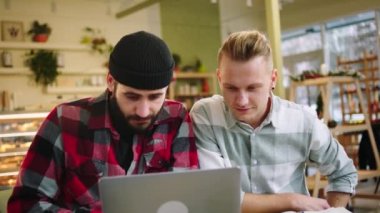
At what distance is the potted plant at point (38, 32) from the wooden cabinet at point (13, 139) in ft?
→ 8.56

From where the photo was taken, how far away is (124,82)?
1.40 m

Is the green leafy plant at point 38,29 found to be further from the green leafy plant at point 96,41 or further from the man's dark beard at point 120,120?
the man's dark beard at point 120,120

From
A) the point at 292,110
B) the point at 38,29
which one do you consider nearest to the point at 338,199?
the point at 292,110

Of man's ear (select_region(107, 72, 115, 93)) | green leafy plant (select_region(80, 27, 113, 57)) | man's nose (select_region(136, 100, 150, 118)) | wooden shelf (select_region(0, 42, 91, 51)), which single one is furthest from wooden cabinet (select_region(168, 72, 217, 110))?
man's nose (select_region(136, 100, 150, 118))

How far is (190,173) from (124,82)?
0.46 m

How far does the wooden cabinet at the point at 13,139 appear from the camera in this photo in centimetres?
460

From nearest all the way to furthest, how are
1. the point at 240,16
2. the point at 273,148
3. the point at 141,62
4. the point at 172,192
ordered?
the point at 172,192 → the point at 141,62 → the point at 273,148 → the point at 240,16

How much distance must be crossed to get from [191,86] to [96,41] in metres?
2.13

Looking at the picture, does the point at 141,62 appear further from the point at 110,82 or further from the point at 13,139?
the point at 13,139

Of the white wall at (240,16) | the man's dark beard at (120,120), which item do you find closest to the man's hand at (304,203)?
the man's dark beard at (120,120)

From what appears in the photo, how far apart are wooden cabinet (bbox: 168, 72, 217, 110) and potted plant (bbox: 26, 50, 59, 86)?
2265 mm

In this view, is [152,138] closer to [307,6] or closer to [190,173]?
[190,173]

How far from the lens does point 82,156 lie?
1.45 metres

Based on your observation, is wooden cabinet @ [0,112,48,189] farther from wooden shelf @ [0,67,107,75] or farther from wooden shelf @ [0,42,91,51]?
wooden shelf @ [0,42,91,51]
